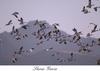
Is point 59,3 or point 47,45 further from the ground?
point 59,3

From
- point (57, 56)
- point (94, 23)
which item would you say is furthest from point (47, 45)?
point (94, 23)

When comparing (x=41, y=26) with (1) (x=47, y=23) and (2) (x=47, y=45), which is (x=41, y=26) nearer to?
(1) (x=47, y=23)

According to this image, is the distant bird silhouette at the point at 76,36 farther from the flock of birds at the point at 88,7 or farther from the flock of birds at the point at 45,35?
the flock of birds at the point at 88,7

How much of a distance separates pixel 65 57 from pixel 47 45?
21cm

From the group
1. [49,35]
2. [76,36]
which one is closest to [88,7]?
[76,36]

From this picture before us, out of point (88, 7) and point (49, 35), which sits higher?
point (88, 7)

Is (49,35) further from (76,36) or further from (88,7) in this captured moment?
(88,7)

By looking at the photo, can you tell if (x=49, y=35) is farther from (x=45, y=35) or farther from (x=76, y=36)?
(x=76, y=36)

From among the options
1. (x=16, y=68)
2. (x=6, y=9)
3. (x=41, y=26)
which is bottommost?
(x=16, y=68)

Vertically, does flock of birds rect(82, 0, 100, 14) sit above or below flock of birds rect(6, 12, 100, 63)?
above

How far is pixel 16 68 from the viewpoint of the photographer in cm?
174

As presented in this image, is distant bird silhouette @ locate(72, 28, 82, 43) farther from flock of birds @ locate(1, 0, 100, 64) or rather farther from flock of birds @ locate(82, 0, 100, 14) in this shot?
flock of birds @ locate(82, 0, 100, 14)

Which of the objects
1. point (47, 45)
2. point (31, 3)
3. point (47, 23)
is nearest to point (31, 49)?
point (47, 45)

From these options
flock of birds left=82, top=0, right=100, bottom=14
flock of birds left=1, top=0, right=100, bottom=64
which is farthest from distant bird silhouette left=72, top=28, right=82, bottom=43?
flock of birds left=82, top=0, right=100, bottom=14
